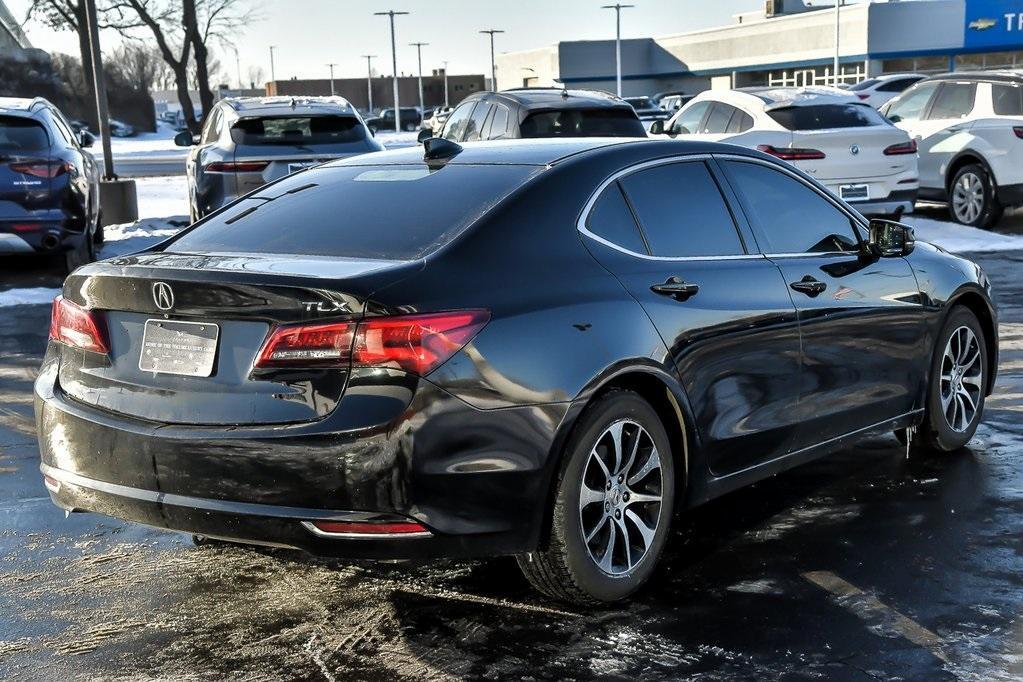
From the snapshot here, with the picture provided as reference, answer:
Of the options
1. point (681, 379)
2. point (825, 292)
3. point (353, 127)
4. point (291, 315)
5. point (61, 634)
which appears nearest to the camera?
point (291, 315)

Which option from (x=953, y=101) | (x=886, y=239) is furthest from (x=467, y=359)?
(x=953, y=101)

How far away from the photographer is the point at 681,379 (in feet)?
15.6

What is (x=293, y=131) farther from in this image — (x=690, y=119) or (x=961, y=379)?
(x=961, y=379)

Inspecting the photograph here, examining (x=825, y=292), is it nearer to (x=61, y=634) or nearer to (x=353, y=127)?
(x=61, y=634)

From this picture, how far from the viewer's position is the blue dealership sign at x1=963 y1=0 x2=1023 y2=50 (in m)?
63.6

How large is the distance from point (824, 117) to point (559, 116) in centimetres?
331

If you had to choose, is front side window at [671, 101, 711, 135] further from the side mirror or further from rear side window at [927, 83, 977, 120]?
the side mirror

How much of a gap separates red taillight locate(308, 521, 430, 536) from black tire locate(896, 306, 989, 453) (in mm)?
3176

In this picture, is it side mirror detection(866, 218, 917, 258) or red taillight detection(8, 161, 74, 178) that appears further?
red taillight detection(8, 161, 74, 178)

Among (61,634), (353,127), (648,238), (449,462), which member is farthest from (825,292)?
(353,127)

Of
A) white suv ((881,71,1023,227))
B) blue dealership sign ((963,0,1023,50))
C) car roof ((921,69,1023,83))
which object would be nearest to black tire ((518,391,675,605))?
white suv ((881,71,1023,227))

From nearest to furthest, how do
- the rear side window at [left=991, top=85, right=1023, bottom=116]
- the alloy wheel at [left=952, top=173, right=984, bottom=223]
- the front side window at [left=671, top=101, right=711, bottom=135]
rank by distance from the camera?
the rear side window at [left=991, top=85, right=1023, bottom=116] < the alloy wheel at [left=952, top=173, right=984, bottom=223] < the front side window at [left=671, top=101, right=711, bottom=135]

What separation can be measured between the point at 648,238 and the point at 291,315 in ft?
4.78

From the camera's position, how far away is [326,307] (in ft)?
13.2
